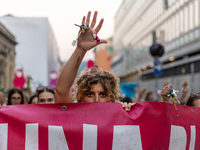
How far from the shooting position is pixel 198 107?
137 inches

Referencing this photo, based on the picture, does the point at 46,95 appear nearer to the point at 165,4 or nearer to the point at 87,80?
the point at 87,80

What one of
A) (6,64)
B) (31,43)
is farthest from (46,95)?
(6,64)

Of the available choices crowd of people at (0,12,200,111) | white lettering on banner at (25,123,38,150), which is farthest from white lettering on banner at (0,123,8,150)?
crowd of people at (0,12,200,111)

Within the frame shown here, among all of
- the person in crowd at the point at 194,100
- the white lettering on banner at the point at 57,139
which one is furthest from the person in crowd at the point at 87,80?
the person in crowd at the point at 194,100

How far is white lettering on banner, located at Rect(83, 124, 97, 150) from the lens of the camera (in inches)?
114

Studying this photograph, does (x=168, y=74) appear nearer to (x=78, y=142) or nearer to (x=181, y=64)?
(x=181, y=64)

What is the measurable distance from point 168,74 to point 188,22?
747cm

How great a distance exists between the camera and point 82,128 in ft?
9.62

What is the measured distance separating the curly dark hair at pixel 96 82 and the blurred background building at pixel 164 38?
Answer: 1106 cm

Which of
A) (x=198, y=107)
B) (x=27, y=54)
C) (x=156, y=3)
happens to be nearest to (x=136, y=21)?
(x=156, y=3)

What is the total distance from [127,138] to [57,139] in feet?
2.06

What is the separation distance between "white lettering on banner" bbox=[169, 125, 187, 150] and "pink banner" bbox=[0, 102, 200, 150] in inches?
0.7

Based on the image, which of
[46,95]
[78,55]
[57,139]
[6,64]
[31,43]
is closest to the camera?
[78,55]

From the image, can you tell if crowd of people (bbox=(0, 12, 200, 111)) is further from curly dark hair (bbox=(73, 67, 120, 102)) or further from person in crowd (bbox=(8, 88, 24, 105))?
person in crowd (bbox=(8, 88, 24, 105))
